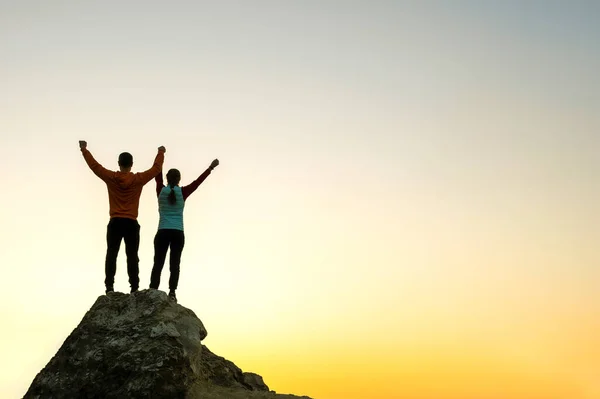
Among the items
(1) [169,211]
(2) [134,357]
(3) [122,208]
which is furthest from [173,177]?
(2) [134,357]

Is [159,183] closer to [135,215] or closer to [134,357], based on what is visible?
[135,215]

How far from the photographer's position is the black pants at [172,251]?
16.1 metres

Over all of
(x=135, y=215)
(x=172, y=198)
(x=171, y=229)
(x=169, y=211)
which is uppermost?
(x=172, y=198)

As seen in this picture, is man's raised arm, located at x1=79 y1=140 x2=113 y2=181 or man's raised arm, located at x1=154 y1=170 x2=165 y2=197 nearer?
man's raised arm, located at x1=79 y1=140 x2=113 y2=181

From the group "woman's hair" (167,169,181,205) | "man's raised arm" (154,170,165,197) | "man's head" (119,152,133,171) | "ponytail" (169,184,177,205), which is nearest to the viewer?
"man's head" (119,152,133,171)

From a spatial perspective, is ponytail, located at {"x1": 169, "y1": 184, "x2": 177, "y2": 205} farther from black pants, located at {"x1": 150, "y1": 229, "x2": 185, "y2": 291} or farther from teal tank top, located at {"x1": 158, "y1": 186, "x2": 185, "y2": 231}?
black pants, located at {"x1": 150, "y1": 229, "x2": 185, "y2": 291}

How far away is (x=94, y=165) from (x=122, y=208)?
1146 millimetres

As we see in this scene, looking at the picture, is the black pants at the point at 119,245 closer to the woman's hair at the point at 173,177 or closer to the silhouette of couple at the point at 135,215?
the silhouette of couple at the point at 135,215

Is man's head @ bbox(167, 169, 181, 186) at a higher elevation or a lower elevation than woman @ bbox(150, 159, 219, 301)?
higher

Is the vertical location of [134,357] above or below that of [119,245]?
below

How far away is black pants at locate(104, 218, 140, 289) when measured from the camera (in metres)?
15.8

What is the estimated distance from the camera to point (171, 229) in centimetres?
1611

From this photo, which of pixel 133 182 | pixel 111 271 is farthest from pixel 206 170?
pixel 111 271

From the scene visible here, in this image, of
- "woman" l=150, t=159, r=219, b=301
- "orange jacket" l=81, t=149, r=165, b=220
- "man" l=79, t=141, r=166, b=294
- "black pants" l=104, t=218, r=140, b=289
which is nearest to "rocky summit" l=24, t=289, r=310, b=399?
"black pants" l=104, t=218, r=140, b=289
